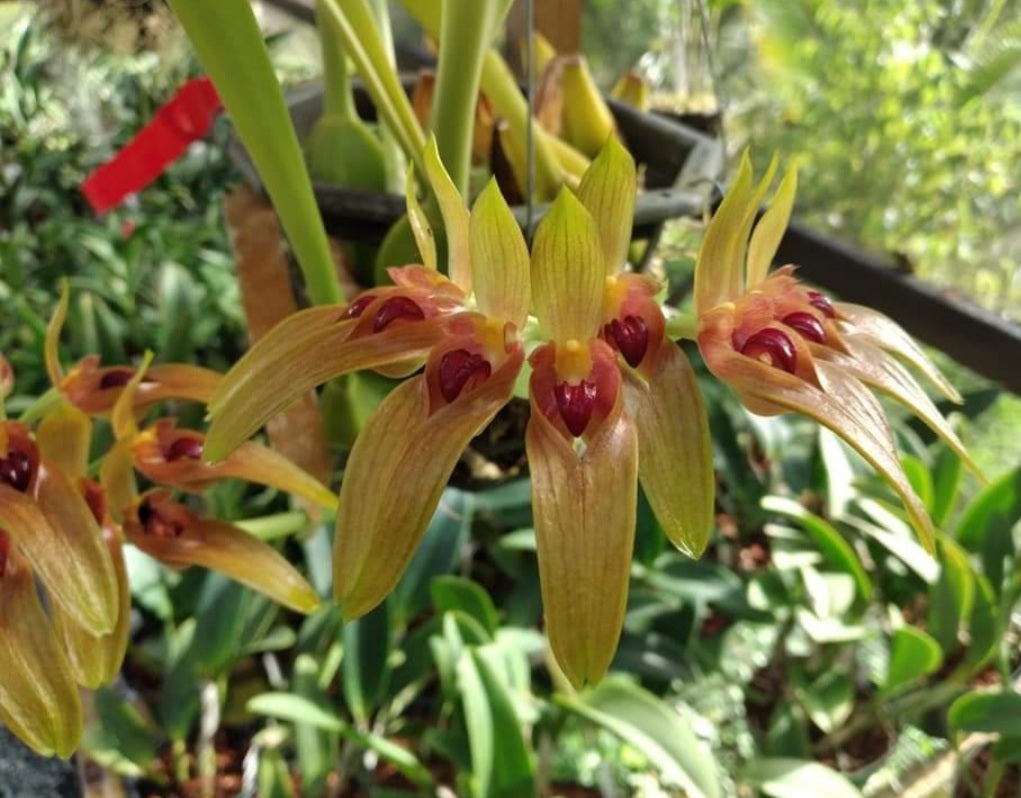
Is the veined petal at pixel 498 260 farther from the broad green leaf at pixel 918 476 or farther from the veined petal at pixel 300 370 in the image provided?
the broad green leaf at pixel 918 476

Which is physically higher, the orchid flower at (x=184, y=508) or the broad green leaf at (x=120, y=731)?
the orchid flower at (x=184, y=508)

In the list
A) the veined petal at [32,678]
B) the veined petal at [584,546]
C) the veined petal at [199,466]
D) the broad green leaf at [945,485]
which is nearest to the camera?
the veined petal at [584,546]

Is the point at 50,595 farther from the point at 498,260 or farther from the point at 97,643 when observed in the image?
the point at 498,260

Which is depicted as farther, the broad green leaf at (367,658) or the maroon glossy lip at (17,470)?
the broad green leaf at (367,658)

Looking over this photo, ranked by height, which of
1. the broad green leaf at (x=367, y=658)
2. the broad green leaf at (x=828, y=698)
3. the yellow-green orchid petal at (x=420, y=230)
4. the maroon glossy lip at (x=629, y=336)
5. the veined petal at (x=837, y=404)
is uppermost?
the yellow-green orchid petal at (x=420, y=230)

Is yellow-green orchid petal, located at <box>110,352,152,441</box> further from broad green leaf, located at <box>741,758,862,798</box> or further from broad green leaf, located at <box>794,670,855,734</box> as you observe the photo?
broad green leaf, located at <box>794,670,855,734</box>

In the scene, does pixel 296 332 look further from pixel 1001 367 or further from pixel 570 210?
pixel 1001 367

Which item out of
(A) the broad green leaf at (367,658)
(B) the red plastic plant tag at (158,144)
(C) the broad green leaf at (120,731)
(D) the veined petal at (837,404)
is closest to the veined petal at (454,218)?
(D) the veined petal at (837,404)
